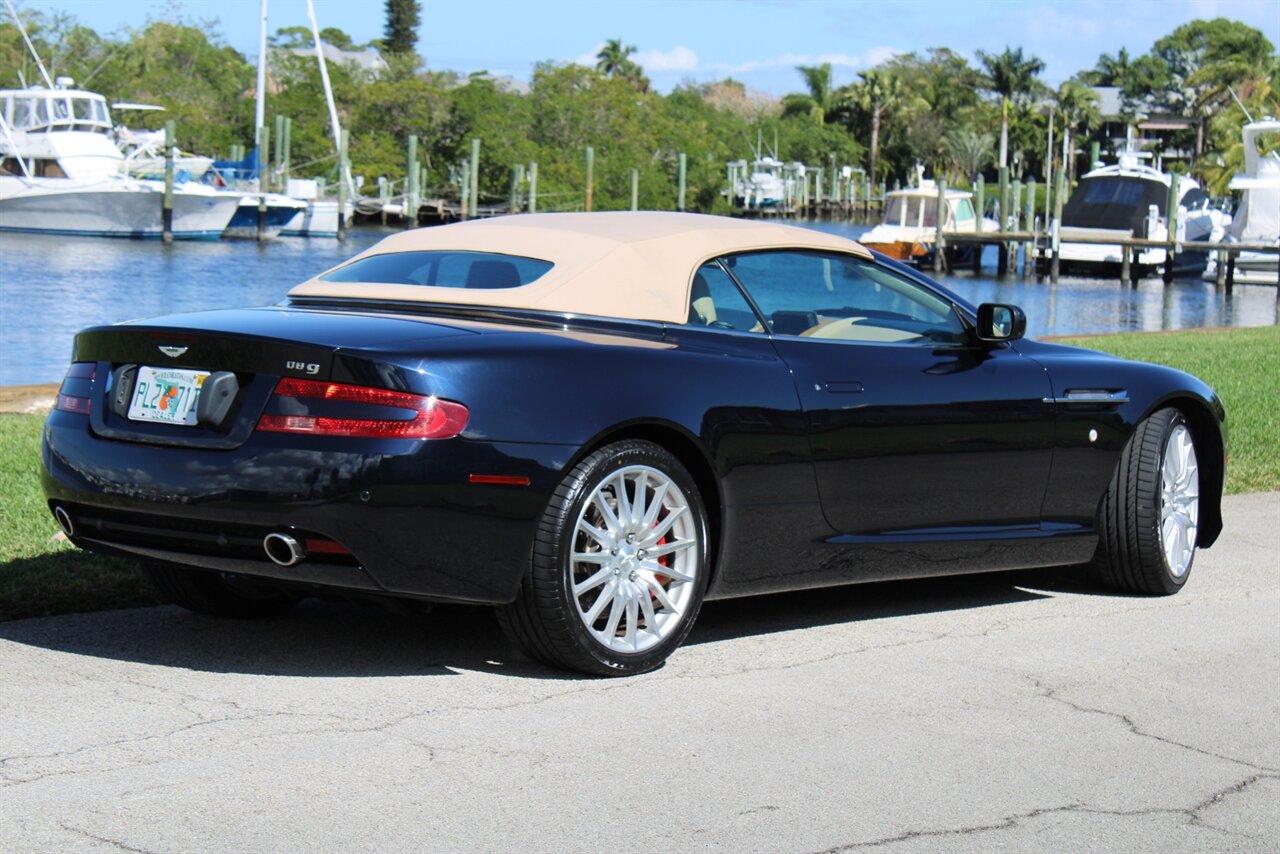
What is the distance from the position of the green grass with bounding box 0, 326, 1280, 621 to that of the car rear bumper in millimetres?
1257

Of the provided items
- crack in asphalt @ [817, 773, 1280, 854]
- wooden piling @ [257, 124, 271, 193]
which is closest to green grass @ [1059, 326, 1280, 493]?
crack in asphalt @ [817, 773, 1280, 854]

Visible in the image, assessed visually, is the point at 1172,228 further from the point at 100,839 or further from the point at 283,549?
the point at 100,839

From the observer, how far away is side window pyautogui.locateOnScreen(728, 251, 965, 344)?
20.5 ft

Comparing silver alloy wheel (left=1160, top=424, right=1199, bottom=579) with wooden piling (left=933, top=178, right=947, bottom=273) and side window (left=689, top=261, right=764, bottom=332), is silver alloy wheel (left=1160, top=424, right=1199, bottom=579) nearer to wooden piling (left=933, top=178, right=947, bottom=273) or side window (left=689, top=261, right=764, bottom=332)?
side window (left=689, top=261, right=764, bottom=332)

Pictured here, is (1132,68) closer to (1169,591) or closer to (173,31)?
(173,31)

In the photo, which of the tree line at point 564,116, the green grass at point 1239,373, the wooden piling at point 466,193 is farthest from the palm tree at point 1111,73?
the green grass at point 1239,373

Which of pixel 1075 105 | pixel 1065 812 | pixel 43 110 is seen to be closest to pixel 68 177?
pixel 43 110

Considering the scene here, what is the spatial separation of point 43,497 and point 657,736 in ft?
13.3

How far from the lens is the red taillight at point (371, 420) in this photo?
4816 mm

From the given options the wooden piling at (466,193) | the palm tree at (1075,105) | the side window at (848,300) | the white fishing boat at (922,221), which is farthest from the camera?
the palm tree at (1075,105)

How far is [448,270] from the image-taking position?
599 centimetres

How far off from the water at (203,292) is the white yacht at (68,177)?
2.34 feet

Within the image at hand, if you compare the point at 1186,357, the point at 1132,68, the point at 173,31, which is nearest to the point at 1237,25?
the point at 1132,68

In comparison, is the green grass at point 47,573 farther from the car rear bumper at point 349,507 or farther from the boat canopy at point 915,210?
the boat canopy at point 915,210
